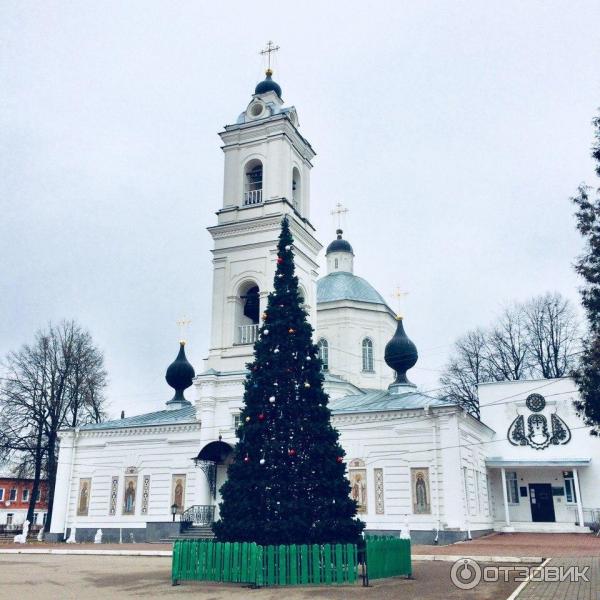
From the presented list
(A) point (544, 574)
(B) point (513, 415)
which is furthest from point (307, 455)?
(B) point (513, 415)

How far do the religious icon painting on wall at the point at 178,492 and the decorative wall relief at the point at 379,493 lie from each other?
8.20 m

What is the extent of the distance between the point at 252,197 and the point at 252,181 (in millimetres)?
1103

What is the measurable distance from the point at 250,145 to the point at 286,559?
21411mm

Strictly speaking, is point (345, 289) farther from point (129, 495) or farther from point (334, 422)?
point (129, 495)

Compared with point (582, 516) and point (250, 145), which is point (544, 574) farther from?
point (250, 145)

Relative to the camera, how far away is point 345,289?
35.8m

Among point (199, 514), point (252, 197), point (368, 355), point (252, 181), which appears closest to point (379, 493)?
point (199, 514)

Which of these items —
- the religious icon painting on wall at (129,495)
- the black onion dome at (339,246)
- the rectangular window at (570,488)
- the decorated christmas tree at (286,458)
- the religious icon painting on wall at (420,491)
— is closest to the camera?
the decorated christmas tree at (286,458)

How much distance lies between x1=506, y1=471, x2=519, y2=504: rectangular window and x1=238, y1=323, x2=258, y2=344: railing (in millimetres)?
13899

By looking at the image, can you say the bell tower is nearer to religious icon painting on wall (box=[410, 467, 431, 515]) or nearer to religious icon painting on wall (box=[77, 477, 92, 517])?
religious icon painting on wall (box=[77, 477, 92, 517])

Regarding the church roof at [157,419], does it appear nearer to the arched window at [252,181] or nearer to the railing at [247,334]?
the railing at [247,334]

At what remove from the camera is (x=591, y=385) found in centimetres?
1395

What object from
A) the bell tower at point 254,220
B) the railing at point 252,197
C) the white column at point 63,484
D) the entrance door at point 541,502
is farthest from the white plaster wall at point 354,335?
the white column at point 63,484

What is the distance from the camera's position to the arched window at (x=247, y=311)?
89.5 ft
